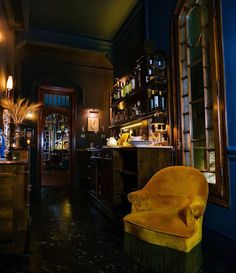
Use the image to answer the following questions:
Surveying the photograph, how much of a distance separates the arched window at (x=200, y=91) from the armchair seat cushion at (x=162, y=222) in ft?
1.94

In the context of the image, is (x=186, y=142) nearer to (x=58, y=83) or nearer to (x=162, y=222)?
(x=162, y=222)

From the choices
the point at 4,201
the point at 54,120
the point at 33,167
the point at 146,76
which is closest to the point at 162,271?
the point at 4,201

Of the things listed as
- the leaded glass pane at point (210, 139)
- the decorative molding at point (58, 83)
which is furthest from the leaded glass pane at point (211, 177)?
the decorative molding at point (58, 83)

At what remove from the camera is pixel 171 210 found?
2.24 meters

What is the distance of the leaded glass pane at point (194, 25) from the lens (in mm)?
2799

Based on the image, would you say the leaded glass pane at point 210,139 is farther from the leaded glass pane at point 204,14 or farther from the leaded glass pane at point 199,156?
the leaded glass pane at point 204,14

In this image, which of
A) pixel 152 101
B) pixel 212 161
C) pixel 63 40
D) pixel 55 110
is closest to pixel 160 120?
pixel 152 101

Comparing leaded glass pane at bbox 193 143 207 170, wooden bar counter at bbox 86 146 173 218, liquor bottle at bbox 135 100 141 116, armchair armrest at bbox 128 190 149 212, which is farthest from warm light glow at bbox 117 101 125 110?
armchair armrest at bbox 128 190 149 212

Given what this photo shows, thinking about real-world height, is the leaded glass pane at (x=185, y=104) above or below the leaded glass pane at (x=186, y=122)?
above

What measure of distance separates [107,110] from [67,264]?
5.29 metres

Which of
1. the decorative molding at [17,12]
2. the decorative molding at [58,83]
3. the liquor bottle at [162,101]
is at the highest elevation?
the decorative molding at [17,12]

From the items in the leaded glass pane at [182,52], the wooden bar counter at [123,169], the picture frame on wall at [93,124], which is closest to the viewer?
the wooden bar counter at [123,169]

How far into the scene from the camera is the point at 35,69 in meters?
6.37

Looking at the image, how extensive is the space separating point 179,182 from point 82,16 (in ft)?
14.7
